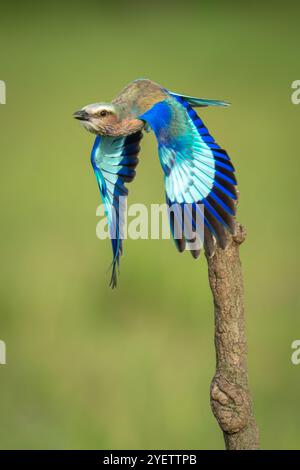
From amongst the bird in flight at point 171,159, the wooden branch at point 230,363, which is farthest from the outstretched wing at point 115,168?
the wooden branch at point 230,363

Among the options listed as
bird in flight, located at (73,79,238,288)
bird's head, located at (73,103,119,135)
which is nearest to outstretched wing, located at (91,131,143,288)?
bird in flight, located at (73,79,238,288)

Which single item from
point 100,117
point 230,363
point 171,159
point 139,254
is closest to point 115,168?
point 100,117

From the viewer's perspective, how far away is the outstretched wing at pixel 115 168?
3.45 meters

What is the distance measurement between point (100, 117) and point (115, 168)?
267mm

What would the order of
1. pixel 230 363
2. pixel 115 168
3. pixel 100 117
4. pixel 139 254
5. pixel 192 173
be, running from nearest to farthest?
pixel 230 363
pixel 192 173
pixel 100 117
pixel 115 168
pixel 139 254

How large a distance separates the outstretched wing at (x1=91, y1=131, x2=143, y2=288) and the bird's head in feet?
0.71

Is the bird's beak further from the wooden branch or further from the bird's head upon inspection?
the wooden branch

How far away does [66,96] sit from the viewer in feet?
28.8

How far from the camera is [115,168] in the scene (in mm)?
3521

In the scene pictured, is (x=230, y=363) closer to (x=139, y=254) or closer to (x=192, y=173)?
(x=192, y=173)

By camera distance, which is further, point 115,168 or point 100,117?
point 115,168

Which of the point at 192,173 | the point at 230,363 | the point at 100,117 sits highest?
the point at 100,117

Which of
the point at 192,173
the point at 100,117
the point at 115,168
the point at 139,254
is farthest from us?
the point at 139,254

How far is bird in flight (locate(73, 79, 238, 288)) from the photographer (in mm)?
2961
